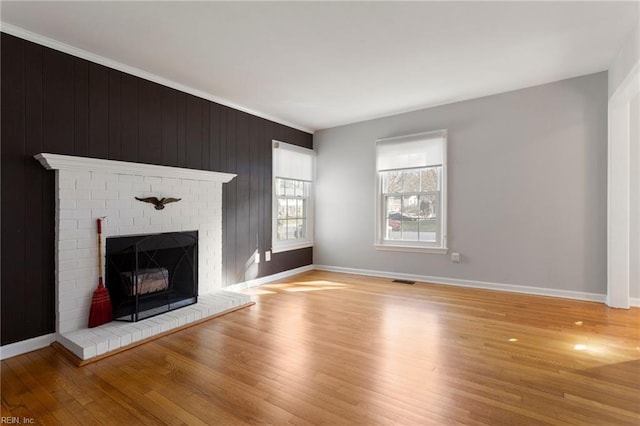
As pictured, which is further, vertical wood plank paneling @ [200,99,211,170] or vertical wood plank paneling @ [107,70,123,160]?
vertical wood plank paneling @ [200,99,211,170]

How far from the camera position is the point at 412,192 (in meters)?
4.82

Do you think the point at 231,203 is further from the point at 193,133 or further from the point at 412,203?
the point at 412,203

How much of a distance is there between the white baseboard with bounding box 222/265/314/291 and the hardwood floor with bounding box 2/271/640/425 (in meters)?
1.00

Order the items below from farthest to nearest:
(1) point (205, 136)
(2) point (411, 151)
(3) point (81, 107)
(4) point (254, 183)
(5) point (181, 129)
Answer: (2) point (411, 151) → (4) point (254, 183) → (1) point (205, 136) → (5) point (181, 129) → (3) point (81, 107)

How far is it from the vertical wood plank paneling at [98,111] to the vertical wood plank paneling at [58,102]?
14cm

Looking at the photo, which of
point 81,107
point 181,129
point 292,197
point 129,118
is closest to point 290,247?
point 292,197

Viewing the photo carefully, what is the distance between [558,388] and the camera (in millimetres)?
1891

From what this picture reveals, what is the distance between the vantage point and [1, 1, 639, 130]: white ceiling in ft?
7.59

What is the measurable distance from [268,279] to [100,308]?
2336 millimetres

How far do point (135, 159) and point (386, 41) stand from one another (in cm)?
272

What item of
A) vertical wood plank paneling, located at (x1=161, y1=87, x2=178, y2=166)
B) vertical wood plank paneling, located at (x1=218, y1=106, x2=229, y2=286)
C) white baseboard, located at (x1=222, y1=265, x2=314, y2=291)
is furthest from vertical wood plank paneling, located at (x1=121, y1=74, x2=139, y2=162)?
white baseboard, located at (x1=222, y1=265, x2=314, y2=291)

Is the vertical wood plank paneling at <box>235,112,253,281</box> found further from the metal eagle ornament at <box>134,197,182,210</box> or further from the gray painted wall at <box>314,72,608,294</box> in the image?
the gray painted wall at <box>314,72,608,294</box>

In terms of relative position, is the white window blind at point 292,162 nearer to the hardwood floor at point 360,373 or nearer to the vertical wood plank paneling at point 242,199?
the vertical wood plank paneling at point 242,199

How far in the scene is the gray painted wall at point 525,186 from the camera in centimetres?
359
